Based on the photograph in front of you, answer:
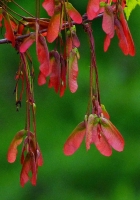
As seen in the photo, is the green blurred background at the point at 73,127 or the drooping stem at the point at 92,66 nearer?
the drooping stem at the point at 92,66

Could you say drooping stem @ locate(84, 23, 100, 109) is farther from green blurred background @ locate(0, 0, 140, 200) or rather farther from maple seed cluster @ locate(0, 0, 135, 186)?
green blurred background @ locate(0, 0, 140, 200)

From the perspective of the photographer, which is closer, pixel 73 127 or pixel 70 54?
pixel 70 54

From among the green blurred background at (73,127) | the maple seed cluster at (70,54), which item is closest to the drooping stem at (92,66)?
the maple seed cluster at (70,54)

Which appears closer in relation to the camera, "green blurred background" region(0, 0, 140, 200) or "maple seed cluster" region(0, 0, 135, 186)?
Result: "maple seed cluster" region(0, 0, 135, 186)

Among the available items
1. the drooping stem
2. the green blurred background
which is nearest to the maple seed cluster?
the drooping stem

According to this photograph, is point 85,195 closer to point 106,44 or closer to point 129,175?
point 129,175

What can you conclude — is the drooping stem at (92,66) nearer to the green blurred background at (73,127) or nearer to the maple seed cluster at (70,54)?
the maple seed cluster at (70,54)

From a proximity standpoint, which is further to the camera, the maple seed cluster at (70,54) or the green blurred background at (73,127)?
the green blurred background at (73,127)

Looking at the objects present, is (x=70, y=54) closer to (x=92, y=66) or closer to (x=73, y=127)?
(x=92, y=66)

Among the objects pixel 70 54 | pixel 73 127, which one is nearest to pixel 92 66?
pixel 70 54
